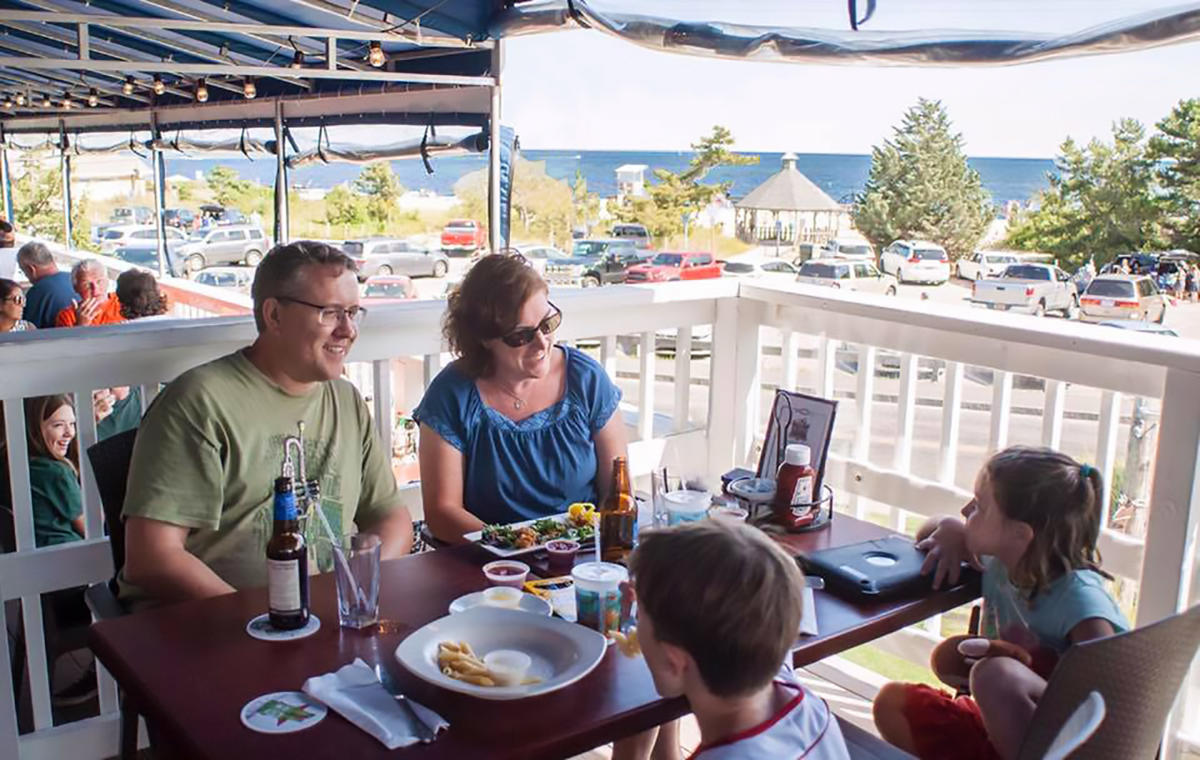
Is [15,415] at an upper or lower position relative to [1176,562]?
upper

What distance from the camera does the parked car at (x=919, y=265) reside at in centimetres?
2067

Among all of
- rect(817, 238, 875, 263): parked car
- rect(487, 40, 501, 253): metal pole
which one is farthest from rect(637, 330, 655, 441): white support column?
rect(817, 238, 875, 263): parked car

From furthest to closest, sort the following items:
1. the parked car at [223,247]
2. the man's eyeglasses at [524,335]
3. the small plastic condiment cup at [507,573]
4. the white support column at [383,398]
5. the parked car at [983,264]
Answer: the parked car at [223,247] → the parked car at [983,264] → the white support column at [383,398] → the man's eyeglasses at [524,335] → the small plastic condiment cup at [507,573]

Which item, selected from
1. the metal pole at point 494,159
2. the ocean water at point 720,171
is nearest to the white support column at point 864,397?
the metal pole at point 494,159

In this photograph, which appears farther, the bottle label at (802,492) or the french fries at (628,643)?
the bottle label at (802,492)

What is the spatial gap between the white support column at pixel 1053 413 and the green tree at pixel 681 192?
30390 millimetres

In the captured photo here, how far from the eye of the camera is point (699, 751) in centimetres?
117

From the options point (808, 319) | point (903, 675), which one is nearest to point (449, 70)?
point (808, 319)

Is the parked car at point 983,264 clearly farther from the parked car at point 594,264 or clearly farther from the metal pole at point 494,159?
the metal pole at point 494,159

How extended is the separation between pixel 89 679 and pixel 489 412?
1169 mm

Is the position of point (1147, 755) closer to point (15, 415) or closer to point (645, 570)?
point (645, 570)

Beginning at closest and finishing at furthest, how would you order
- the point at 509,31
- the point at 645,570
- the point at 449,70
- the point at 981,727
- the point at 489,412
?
the point at 645,570 → the point at 981,727 → the point at 489,412 → the point at 509,31 → the point at 449,70

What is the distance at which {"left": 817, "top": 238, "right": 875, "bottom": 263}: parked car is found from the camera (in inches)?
925

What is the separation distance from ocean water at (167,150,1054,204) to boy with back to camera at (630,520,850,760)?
2144 cm
